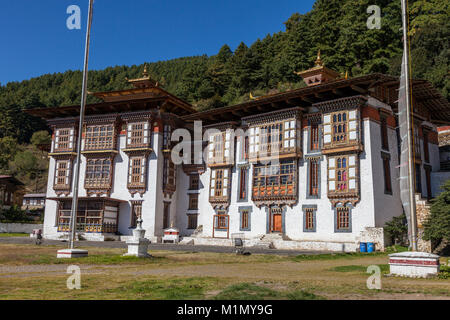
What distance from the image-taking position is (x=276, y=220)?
1368 inches

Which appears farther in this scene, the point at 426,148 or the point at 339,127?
the point at 426,148

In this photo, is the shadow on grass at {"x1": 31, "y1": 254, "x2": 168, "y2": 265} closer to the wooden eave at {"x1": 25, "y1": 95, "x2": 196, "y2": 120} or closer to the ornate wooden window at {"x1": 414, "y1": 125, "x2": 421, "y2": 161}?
the wooden eave at {"x1": 25, "y1": 95, "x2": 196, "y2": 120}

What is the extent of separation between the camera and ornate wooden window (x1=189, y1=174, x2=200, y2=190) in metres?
42.7

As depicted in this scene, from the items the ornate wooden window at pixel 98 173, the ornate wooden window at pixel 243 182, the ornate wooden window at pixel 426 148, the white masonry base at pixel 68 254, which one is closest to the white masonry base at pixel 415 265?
the white masonry base at pixel 68 254

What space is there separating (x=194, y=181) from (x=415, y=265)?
3126 cm

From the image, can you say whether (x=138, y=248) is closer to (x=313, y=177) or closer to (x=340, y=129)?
(x=313, y=177)

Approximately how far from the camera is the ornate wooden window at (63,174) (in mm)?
44000

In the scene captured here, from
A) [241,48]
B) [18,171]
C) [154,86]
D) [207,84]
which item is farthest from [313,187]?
[18,171]

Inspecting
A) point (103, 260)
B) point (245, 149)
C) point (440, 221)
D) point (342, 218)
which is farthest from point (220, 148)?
point (103, 260)

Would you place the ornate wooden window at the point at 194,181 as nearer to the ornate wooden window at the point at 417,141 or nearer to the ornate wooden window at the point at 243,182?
the ornate wooden window at the point at 243,182

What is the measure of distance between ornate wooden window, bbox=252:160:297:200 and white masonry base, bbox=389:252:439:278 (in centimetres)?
2002

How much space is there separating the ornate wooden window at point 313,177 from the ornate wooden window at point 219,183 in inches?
319

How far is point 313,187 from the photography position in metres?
33.2
